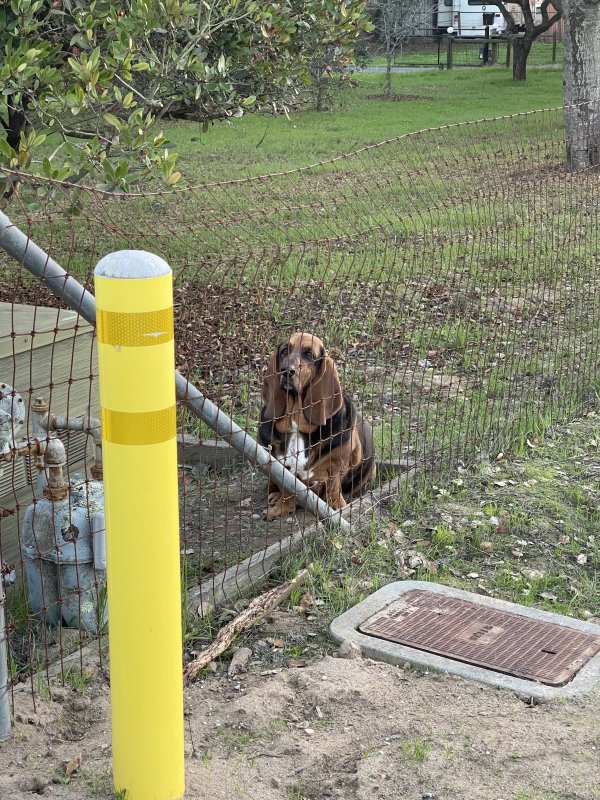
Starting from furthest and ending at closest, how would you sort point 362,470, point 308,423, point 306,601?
point 362,470 < point 308,423 < point 306,601

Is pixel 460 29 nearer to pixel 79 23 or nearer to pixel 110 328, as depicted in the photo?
pixel 79 23

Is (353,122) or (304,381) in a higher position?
(353,122)

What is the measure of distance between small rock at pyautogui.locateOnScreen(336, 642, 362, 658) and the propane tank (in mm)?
912

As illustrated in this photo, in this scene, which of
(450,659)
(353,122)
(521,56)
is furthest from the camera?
(521,56)

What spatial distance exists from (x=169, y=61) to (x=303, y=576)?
437 centimetres

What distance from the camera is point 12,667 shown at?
12.6 ft

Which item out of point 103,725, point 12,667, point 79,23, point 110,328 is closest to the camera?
point 110,328

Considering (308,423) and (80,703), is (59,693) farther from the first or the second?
(308,423)

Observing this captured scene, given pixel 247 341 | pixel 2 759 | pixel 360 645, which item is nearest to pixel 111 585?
pixel 2 759

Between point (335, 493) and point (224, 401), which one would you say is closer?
point (335, 493)

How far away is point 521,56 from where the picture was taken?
34156 mm

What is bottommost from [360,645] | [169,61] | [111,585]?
[360,645]

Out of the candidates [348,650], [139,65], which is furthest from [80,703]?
[139,65]

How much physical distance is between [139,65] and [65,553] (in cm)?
327
